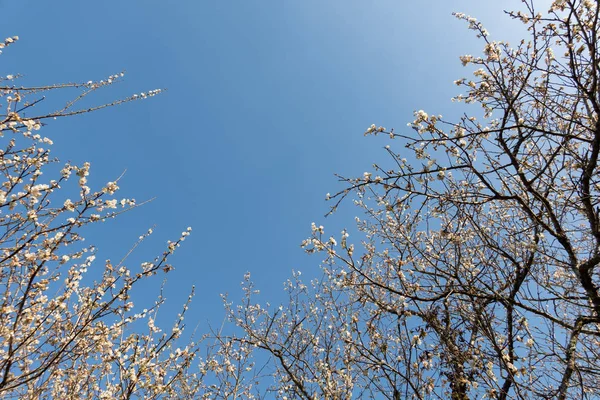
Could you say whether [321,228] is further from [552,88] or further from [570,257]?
[552,88]

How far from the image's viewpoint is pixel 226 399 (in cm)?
636

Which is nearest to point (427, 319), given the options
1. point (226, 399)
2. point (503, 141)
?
point (503, 141)

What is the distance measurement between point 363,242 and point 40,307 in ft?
14.5

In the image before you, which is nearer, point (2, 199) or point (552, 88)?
point (2, 199)

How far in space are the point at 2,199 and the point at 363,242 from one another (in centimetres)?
475

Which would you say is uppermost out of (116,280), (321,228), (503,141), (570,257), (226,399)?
(503,141)

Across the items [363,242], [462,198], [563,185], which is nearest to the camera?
[462,198]

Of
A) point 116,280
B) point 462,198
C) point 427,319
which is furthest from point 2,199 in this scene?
point 462,198

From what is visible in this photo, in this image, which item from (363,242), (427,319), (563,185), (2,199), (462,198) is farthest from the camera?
(363,242)

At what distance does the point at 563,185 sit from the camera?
386cm

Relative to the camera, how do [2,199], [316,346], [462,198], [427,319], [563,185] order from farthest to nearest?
[316,346] < [563,185] < [462,198] < [427,319] < [2,199]

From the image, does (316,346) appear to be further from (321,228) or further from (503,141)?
(503,141)

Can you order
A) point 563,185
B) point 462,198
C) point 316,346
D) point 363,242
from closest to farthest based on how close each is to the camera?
point 462,198 → point 563,185 → point 363,242 → point 316,346

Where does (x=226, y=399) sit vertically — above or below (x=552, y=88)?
below
